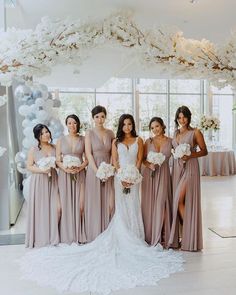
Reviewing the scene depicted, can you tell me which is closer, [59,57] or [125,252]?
[59,57]

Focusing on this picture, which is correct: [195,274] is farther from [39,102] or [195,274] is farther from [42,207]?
[39,102]

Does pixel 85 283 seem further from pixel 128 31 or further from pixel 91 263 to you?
pixel 128 31

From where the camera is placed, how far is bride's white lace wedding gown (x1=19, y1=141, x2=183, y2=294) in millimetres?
3404

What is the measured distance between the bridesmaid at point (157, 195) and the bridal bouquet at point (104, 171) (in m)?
0.47

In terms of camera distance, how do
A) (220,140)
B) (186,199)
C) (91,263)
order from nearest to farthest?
(91,263) < (186,199) < (220,140)

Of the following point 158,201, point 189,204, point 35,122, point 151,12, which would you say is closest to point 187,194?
point 189,204

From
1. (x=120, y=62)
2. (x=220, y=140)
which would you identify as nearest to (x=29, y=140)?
(x=120, y=62)

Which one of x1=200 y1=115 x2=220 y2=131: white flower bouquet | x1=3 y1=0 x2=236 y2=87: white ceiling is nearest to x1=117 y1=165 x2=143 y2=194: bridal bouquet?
x1=3 y1=0 x2=236 y2=87: white ceiling

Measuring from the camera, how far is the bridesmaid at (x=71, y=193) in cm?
445

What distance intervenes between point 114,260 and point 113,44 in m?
2.22

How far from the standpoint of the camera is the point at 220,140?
548 inches

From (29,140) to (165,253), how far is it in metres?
2.84

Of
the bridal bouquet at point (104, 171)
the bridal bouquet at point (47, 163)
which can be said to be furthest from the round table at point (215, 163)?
the bridal bouquet at point (47, 163)

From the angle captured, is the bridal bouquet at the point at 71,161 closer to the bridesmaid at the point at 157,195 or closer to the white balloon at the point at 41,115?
the bridesmaid at the point at 157,195
